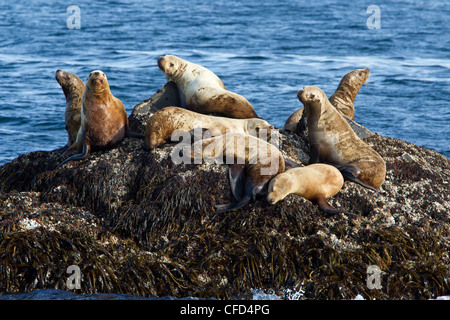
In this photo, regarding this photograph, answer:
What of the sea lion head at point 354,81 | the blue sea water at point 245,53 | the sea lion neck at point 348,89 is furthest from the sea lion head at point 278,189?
the blue sea water at point 245,53

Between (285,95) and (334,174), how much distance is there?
9.77 metres

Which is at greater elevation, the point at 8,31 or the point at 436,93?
the point at 8,31

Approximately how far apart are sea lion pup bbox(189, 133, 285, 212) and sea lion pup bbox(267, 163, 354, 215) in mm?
209

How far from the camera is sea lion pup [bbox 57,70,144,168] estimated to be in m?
8.11

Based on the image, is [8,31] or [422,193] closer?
[422,193]

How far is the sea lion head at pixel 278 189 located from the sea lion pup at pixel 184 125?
1.34 m

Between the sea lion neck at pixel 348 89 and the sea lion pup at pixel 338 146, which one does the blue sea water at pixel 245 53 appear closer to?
the sea lion neck at pixel 348 89

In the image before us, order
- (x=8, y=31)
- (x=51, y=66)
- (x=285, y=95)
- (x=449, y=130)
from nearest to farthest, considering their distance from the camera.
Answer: (x=449, y=130), (x=285, y=95), (x=51, y=66), (x=8, y=31)

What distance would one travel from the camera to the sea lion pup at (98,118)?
8.11 m

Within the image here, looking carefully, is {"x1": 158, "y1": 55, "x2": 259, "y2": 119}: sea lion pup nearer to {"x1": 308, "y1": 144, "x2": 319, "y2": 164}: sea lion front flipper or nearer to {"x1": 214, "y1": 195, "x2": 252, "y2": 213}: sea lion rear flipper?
{"x1": 308, "y1": 144, "x2": 319, "y2": 164}: sea lion front flipper

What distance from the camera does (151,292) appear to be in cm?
628

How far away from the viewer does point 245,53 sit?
69.6 feet
